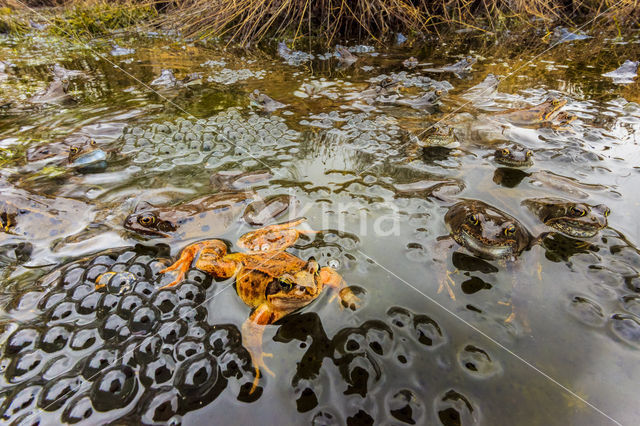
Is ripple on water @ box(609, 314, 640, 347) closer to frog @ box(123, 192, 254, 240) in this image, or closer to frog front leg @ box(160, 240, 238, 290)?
frog front leg @ box(160, 240, 238, 290)

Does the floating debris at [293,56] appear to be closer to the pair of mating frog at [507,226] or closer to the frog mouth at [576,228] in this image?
the pair of mating frog at [507,226]

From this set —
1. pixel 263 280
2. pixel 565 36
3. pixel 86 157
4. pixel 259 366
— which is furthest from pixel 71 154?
pixel 565 36

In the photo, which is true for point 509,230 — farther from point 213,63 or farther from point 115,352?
point 213,63

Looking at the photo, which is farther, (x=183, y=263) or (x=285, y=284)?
(x=183, y=263)

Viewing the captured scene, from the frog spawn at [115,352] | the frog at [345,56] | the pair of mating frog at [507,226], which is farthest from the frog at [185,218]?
the frog at [345,56]

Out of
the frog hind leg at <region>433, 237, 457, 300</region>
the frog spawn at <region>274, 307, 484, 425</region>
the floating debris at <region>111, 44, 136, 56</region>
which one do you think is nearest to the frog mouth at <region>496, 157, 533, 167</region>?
the frog hind leg at <region>433, 237, 457, 300</region>

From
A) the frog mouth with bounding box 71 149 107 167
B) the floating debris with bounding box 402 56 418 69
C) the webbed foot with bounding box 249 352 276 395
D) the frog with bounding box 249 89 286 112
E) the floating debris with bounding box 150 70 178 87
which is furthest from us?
the floating debris with bounding box 402 56 418 69

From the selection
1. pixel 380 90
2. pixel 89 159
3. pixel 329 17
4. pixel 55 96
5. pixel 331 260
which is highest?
pixel 329 17

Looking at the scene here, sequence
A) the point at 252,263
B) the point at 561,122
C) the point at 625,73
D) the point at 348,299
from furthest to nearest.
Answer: the point at 625,73
the point at 561,122
the point at 252,263
the point at 348,299

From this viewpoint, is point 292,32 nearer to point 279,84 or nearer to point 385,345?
point 279,84
